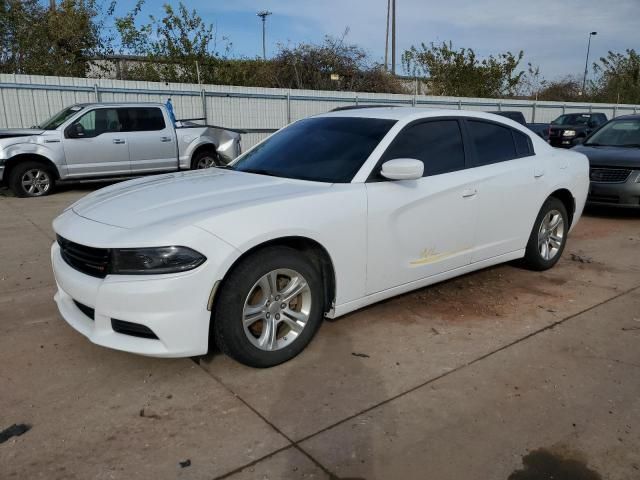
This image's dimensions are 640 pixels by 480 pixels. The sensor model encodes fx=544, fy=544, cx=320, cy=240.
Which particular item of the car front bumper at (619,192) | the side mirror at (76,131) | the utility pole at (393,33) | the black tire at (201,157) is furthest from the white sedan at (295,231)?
the utility pole at (393,33)

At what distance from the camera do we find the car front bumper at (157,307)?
9.52 ft

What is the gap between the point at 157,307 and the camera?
Result: 290cm

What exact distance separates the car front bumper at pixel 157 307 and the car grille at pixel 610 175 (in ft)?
23.2

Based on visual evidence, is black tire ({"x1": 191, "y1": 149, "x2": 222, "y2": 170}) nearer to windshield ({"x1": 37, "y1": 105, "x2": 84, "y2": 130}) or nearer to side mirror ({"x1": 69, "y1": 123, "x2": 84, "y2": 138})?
side mirror ({"x1": 69, "y1": 123, "x2": 84, "y2": 138})

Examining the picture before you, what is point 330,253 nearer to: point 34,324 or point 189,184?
point 189,184

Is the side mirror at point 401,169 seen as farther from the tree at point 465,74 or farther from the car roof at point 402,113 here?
the tree at point 465,74

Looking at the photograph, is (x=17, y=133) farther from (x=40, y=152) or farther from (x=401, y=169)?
(x=401, y=169)

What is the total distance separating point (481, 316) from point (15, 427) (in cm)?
324

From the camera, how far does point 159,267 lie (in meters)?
2.93

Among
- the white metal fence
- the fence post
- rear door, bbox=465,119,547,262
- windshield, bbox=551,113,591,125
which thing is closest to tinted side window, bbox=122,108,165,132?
the white metal fence

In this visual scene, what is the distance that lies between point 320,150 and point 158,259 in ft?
5.53

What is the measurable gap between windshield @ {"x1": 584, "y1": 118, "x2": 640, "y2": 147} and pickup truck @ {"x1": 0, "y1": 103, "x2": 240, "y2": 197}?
733cm

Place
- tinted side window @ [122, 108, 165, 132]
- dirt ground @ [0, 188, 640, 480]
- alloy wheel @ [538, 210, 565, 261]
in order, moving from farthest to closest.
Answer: tinted side window @ [122, 108, 165, 132] → alloy wheel @ [538, 210, 565, 261] → dirt ground @ [0, 188, 640, 480]

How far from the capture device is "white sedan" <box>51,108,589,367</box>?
2.96 m
